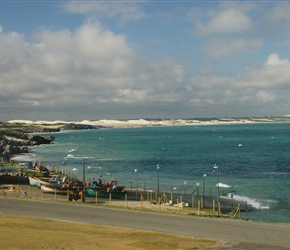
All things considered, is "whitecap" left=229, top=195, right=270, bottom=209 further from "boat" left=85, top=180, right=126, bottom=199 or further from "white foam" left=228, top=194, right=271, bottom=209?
"boat" left=85, top=180, right=126, bottom=199

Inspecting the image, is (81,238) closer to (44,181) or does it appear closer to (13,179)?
(44,181)

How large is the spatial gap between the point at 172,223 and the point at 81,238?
10.2 m

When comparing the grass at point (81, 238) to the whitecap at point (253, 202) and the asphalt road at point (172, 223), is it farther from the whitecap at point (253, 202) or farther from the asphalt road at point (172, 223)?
the whitecap at point (253, 202)

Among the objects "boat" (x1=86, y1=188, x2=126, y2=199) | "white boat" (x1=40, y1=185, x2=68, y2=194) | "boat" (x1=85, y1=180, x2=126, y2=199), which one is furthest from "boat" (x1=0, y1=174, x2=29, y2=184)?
"boat" (x1=86, y1=188, x2=126, y2=199)

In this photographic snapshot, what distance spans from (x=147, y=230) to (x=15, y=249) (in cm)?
1124

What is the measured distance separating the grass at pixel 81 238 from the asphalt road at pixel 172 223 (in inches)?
89.5

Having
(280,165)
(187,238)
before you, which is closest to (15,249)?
(187,238)

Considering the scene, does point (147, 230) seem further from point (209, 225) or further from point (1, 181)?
point (1, 181)

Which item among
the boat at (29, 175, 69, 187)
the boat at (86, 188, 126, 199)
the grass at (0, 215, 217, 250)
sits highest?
the boat at (29, 175, 69, 187)

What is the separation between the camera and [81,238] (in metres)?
29.0

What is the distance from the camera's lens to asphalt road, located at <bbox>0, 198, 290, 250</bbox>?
30.1m

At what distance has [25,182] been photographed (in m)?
Answer: 77.5

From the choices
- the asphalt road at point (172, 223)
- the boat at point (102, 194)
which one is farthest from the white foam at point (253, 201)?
the asphalt road at point (172, 223)

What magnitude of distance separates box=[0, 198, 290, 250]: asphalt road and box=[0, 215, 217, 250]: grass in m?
2.27
